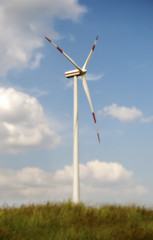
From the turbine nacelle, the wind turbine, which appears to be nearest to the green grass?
the wind turbine

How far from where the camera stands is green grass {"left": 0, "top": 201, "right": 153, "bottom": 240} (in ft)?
48.1

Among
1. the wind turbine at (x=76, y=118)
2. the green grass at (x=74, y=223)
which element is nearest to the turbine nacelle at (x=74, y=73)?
the wind turbine at (x=76, y=118)

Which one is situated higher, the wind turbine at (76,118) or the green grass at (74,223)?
the wind turbine at (76,118)

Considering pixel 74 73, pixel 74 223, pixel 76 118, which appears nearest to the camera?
pixel 74 223

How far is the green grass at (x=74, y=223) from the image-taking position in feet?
48.1

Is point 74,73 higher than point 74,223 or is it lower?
higher

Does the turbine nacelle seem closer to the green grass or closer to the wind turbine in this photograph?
the wind turbine

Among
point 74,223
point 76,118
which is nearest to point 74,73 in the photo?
point 76,118

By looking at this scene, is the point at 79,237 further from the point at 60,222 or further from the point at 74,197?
the point at 74,197

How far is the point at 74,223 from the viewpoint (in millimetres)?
17000

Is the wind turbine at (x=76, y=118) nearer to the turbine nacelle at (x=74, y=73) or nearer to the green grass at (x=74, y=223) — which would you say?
the turbine nacelle at (x=74, y=73)

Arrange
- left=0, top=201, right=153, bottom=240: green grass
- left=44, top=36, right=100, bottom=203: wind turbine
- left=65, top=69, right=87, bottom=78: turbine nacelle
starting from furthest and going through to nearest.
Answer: left=65, top=69, right=87, bottom=78: turbine nacelle
left=44, top=36, right=100, bottom=203: wind turbine
left=0, top=201, right=153, bottom=240: green grass

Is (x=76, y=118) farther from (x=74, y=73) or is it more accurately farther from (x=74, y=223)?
(x=74, y=223)

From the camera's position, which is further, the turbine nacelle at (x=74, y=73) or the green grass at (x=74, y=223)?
the turbine nacelle at (x=74, y=73)
